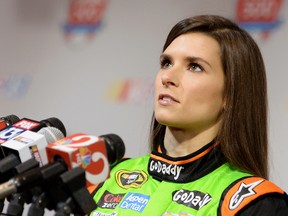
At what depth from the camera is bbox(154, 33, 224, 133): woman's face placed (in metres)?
1.12

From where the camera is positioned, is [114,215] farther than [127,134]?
No

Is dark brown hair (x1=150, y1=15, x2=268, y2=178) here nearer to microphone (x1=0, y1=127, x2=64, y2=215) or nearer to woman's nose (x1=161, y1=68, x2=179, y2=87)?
woman's nose (x1=161, y1=68, x2=179, y2=87)

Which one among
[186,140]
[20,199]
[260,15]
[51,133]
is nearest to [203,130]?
[186,140]

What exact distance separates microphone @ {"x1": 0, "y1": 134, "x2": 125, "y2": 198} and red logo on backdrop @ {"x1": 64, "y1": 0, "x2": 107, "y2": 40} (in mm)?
1444

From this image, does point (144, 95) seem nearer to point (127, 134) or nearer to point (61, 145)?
point (127, 134)

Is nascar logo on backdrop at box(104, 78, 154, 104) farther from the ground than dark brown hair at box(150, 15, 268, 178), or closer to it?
closer to it

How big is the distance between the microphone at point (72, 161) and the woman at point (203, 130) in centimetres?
36

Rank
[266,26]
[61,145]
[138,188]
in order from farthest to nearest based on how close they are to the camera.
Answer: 1. [266,26]
2. [138,188]
3. [61,145]

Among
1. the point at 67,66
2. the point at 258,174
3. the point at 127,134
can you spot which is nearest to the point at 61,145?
the point at 258,174

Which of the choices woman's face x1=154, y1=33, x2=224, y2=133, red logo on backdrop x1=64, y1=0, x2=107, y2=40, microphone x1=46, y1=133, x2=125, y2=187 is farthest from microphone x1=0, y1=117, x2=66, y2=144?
red logo on backdrop x1=64, y1=0, x2=107, y2=40

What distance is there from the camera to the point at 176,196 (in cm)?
112

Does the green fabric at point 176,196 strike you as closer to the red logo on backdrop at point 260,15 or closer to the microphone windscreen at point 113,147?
the microphone windscreen at point 113,147

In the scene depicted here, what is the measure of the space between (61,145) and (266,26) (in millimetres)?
1245

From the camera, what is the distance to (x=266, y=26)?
181cm
